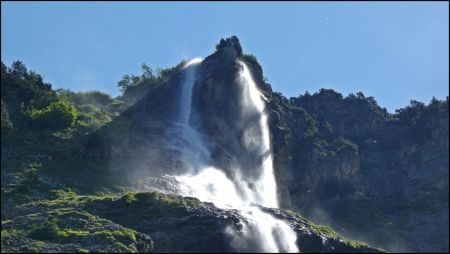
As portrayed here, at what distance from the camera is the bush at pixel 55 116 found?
83.5m

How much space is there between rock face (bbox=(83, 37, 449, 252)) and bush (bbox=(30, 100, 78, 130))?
667cm

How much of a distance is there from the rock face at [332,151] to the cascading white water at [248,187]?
5.20 feet

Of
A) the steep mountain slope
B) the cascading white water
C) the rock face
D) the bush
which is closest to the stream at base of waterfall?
the cascading white water

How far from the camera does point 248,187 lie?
88188mm

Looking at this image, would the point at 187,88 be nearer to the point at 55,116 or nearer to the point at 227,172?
the point at 227,172

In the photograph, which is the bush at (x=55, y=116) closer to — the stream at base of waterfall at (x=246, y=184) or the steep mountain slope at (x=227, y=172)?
the steep mountain slope at (x=227, y=172)

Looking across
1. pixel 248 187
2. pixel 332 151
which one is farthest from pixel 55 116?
pixel 332 151

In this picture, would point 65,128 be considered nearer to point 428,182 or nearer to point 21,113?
point 21,113

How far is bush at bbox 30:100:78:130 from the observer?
83.5 metres

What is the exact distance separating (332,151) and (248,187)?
23779 mm

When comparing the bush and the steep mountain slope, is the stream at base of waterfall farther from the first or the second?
the bush

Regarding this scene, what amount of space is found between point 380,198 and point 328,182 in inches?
313

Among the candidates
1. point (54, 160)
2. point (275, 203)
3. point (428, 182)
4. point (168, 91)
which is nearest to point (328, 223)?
point (275, 203)

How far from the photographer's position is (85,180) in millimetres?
73125
